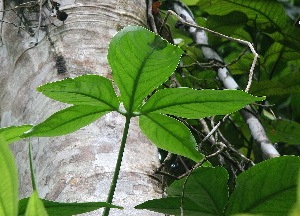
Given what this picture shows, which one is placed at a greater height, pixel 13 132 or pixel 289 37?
pixel 289 37

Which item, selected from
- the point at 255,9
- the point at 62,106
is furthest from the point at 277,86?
the point at 62,106

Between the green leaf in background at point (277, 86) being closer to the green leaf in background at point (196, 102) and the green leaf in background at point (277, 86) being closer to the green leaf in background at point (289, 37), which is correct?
the green leaf in background at point (289, 37)

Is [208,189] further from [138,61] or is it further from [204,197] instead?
[138,61]

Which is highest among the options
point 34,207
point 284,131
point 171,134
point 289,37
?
point 289,37

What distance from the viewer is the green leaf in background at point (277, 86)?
5.94ft

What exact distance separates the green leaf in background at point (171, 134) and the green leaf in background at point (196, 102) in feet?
0.16

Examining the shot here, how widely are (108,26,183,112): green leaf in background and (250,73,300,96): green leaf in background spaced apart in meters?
1.12

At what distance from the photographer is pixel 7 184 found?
1.47ft

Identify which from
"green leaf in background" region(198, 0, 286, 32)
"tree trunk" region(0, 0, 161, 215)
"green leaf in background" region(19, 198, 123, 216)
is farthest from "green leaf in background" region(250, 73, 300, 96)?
"green leaf in background" region(19, 198, 123, 216)

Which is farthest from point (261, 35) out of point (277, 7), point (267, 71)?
point (277, 7)

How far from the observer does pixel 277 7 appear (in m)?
1.90

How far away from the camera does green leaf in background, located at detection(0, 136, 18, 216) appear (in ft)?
1.45

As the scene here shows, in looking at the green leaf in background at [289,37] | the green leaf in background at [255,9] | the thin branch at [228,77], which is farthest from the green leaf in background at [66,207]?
the green leaf in background at [289,37]

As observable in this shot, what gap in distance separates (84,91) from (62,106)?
436mm
